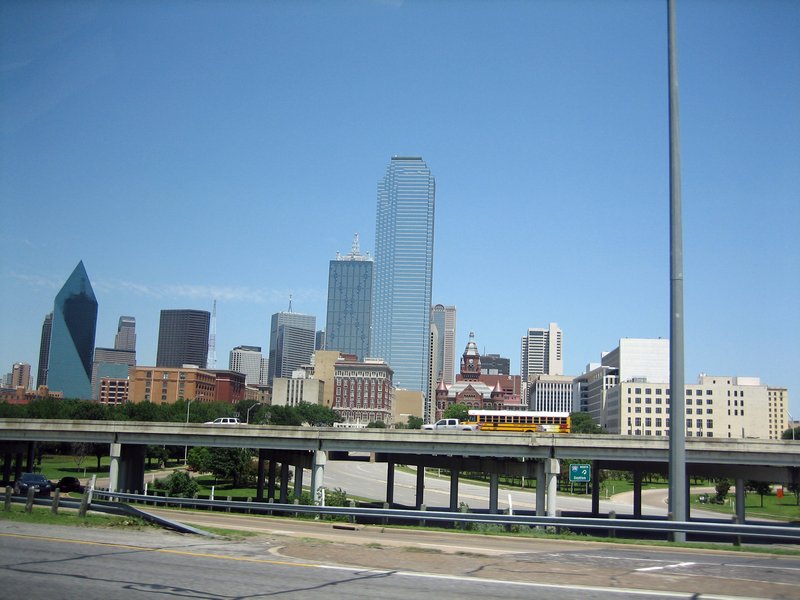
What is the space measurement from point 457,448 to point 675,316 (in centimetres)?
4006

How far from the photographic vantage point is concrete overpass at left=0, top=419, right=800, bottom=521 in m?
55.2

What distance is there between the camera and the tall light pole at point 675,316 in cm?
2097

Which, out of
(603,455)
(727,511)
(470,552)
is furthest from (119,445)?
(727,511)

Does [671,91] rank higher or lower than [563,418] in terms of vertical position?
higher

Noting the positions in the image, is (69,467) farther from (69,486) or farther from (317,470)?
(317,470)

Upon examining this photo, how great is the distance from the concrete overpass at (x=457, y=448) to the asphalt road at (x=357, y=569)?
34477 mm

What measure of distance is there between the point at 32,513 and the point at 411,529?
13840 mm

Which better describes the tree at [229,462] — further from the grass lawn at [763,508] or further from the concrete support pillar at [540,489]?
the grass lawn at [763,508]

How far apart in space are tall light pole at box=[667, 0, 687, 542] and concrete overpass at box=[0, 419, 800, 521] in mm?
35248

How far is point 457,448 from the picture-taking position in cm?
5953

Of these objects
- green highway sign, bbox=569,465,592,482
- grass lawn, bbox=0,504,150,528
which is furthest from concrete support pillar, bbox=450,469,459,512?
grass lawn, bbox=0,504,150,528

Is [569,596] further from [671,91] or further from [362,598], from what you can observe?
[671,91]

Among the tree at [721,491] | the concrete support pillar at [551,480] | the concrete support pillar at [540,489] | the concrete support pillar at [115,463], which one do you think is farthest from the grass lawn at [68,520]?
the tree at [721,491]

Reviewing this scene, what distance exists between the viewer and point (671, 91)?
21875 millimetres
